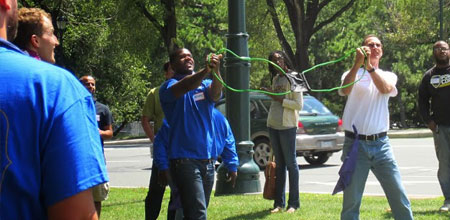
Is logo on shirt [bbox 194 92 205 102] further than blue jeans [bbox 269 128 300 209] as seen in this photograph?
No

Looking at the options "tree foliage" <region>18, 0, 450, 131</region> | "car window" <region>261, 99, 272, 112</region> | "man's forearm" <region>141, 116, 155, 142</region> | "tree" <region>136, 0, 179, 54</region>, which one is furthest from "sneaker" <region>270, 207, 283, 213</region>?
"tree foliage" <region>18, 0, 450, 131</region>

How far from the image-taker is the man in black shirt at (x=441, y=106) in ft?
27.9

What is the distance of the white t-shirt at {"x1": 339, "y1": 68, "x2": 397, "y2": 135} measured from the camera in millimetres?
6062

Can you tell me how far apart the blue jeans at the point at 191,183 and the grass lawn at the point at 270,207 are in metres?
2.77

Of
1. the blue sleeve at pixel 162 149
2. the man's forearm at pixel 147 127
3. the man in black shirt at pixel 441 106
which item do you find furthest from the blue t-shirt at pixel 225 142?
the man in black shirt at pixel 441 106

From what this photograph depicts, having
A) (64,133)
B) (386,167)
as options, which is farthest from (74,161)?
(386,167)

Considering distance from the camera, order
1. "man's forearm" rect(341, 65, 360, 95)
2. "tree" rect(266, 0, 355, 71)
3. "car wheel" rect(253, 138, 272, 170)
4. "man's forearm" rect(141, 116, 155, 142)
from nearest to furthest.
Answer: "man's forearm" rect(341, 65, 360, 95) → "man's forearm" rect(141, 116, 155, 142) → "car wheel" rect(253, 138, 272, 170) → "tree" rect(266, 0, 355, 71)

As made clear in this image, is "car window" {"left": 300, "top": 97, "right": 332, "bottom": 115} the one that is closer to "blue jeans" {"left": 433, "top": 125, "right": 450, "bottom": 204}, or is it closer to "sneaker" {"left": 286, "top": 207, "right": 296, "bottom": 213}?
"blue jeans" {"left": 433, "top": 125, "right": 450, "bottom": 204}

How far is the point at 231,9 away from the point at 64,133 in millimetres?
7888

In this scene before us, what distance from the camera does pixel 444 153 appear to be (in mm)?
8586

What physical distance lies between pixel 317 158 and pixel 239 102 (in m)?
7.30

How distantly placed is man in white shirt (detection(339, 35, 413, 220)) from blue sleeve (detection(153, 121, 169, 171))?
1569mm

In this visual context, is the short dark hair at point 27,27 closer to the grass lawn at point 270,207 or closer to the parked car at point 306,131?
the grass lawn at point 270,207

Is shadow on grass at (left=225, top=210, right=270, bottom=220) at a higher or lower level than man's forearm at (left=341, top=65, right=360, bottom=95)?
lower
